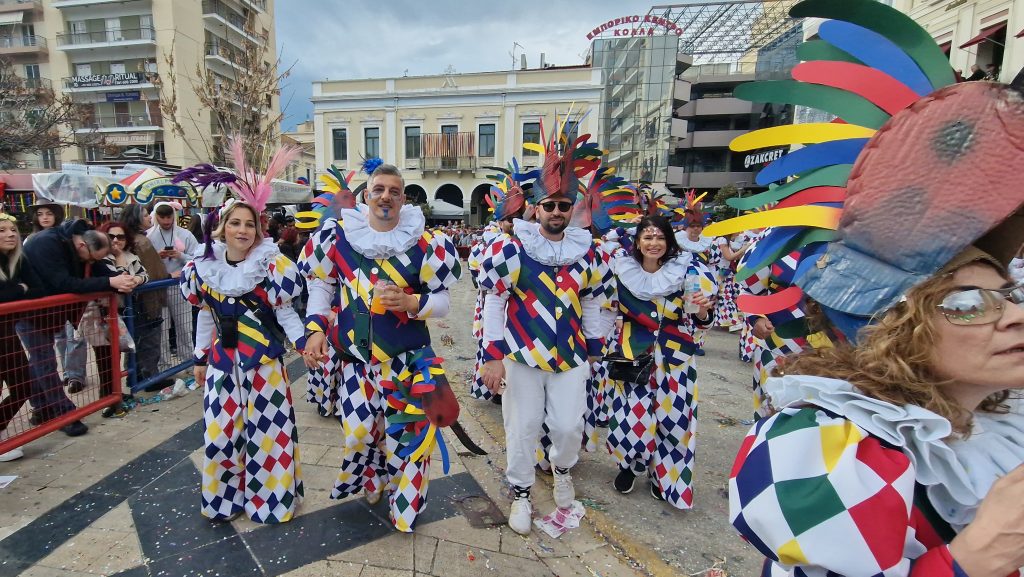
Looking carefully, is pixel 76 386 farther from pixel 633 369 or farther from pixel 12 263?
pixel 633 369

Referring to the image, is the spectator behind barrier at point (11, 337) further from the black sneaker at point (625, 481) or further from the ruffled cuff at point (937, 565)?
the ruffled cuff at point (937, 565)

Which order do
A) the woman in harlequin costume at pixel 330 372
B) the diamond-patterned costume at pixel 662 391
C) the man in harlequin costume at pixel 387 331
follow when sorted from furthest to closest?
the woman in harlequin costume at pixel 330 372 → the diamond-patterned costume at pixel 662 391 → the man in harlequin costume at pixel 387 331

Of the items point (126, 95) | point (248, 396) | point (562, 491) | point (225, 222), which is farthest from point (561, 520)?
point (126, 95)

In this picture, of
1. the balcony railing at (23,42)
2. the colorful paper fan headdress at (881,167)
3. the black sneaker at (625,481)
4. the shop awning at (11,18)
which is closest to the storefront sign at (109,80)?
the balcony railing at (23,42)

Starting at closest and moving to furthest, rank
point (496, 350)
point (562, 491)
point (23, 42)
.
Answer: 1. point (496, 350)
2. point (562, 491)
3. point (23, 42)

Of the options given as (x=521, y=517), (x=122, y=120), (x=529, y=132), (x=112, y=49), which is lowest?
(x=521, y=517)

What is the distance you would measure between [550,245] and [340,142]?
30504 mm

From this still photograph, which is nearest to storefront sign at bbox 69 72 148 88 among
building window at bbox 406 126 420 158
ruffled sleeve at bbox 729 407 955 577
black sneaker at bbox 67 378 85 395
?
building window at bbox 406 126 420 158

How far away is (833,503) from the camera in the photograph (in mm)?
840

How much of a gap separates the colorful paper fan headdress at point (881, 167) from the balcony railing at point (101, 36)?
1567 inches

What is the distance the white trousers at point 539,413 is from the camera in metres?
2.76

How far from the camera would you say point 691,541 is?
273 cm

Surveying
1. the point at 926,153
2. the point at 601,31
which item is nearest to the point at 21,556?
the point at 926,153

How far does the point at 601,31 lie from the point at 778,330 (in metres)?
36.2
